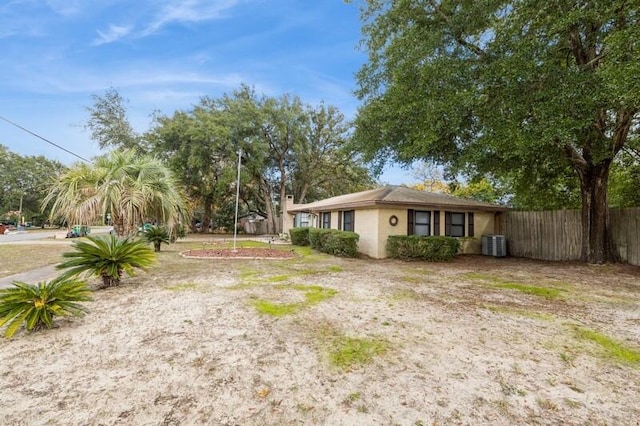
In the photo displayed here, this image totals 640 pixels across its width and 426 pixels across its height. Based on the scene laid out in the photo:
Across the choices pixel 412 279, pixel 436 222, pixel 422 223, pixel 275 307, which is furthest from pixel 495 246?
pixel 275 307

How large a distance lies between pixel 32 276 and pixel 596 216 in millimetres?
15663

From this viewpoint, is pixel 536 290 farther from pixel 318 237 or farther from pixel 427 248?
pixel 318 237

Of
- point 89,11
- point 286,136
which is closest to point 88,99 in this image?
point 286,136

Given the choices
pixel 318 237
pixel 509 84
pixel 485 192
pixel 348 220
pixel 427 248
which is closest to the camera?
pixel 509 84

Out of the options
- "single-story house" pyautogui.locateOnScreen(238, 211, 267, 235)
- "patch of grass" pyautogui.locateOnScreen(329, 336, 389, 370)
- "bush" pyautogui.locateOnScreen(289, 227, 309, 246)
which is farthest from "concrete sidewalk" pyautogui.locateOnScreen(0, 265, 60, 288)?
"single-story house" pyautogui.locateOnScreen(238, 211, 267, 235)

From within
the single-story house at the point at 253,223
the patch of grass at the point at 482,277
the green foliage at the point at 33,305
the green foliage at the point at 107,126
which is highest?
the green foliage at the point at 107,126

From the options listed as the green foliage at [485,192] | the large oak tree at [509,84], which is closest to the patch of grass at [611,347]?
the large oak tree at [509,84]

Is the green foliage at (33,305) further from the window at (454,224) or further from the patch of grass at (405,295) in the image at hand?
the window at (454,224)

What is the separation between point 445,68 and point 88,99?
Result: 2969 centimetres

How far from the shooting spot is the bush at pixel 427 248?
10.6 meters

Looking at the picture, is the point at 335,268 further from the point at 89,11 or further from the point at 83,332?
the point at 89,11

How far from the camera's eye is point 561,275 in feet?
27.0

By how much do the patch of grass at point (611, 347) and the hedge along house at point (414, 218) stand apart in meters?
7.54

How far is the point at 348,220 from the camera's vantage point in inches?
553
